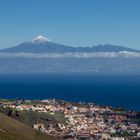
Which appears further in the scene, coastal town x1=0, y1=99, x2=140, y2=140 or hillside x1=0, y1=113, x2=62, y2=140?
coastal town x1=0, y1=99, x2=140, y2=140

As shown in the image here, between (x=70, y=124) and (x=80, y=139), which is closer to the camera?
(x=80, y=139)

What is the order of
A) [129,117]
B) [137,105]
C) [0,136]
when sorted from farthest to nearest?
1. [137,105]
2. [129,117]
3. [0,136]

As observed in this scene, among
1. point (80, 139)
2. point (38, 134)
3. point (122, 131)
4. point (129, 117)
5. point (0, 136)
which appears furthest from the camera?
point (129, 117)

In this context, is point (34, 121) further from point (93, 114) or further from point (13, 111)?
point (93, 114)

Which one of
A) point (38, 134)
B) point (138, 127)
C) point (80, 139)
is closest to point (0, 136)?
point (38, 134)

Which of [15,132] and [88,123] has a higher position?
[15,132]

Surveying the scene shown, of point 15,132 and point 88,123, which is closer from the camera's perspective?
point 15,132

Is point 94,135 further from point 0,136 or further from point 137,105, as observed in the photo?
point 137,105

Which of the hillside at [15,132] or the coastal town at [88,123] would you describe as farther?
the coastal town at [88,123]
